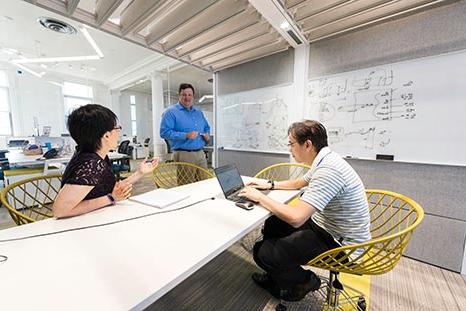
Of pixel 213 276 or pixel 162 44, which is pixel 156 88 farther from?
pixel 213 276

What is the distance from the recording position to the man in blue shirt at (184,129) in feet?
8.07

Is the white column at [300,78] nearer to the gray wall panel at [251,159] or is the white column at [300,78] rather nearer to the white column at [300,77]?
the white column at [300,77]

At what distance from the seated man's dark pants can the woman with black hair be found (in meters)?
1.01

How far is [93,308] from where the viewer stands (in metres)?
0.51

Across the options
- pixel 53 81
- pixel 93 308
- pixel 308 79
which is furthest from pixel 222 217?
pixel 53 81

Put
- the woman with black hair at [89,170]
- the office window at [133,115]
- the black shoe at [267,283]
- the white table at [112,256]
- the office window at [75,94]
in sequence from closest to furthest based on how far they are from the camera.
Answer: the white table at [112,256]
the woman with black hair at [89,170]
the black shoe at [267,283]
the office window at [75,94]
the office window at [133,115]

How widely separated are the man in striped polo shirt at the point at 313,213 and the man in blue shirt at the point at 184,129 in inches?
53.9

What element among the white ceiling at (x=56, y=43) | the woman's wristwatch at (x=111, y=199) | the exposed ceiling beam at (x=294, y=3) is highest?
the white ceiling at (x=56, y=43)

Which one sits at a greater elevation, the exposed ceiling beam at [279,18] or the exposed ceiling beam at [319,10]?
the exposed ceiling beam at [319,10]

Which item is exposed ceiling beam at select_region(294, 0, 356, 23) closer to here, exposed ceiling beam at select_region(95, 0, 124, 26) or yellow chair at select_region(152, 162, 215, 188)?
exposed ceiling beam at select_region(95, 0, 124, 26)

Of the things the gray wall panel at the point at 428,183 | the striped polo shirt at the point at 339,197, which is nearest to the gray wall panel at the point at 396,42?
the gray wall panel at the point at 428,183

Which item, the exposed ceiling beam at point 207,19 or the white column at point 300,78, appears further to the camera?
the white column at point 300,78

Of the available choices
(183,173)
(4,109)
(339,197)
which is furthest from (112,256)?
(4,109)

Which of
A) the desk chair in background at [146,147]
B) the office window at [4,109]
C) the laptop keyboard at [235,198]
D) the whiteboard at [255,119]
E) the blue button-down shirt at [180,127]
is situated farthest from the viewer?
the desk chair in background at [146,147]
